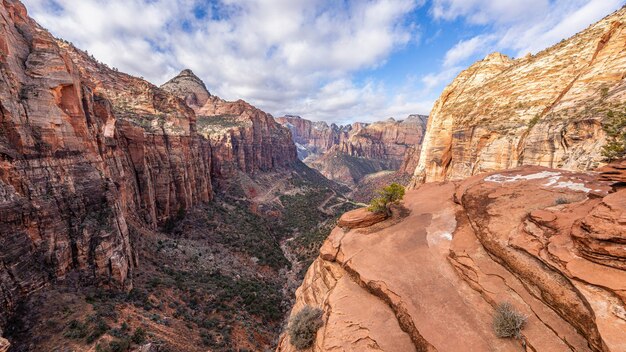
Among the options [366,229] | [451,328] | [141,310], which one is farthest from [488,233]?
[141,310]

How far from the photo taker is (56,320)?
18.5 meters

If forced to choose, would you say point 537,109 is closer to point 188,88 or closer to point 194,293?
point 194,293

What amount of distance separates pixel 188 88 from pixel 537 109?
5284 inches

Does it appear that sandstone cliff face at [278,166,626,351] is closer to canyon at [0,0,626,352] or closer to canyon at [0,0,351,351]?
canyon at [0,0,626,352]

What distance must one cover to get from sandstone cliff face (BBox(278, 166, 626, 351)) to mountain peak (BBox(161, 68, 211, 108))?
400 ft

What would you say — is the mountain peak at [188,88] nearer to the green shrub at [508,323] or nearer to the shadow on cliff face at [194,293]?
the shadow on cliff face at [194,293]

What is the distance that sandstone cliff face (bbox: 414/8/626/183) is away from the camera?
18359mm

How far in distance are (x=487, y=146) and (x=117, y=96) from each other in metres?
62.7

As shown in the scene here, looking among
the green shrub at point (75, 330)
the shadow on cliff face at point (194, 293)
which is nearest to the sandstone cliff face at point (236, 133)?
the shadow on cliff face at point (194, 293)

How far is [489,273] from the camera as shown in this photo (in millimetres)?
10016

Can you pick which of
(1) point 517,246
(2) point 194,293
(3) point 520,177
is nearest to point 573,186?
(3) point 520,177

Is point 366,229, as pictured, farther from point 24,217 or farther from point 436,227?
point 24,217

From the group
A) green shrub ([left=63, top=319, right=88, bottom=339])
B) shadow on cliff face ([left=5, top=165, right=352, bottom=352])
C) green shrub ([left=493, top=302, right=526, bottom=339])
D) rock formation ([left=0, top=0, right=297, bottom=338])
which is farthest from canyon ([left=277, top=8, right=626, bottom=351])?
rock formation ([left=0, top=0, right=297, bottom=338])

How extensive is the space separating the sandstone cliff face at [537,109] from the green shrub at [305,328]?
19.8 meters
